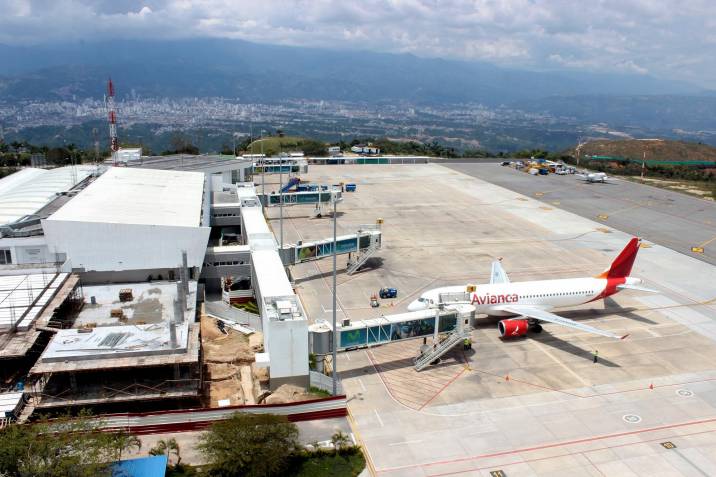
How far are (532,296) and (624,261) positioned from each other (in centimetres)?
1058

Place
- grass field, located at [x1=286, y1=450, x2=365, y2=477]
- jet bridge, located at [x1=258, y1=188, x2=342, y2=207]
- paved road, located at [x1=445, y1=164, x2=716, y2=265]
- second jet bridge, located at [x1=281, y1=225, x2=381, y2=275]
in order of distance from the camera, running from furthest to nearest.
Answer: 1. jet bridge, located at [x1=258, y1=188, x2=342, y2=207]
2. paved road, located at [x1=445, y1=164, x2=716, y2=265]
3. second jet bridge, located at [x1=281, y1=225, x2=381, y2=275]
4. grass field, located at [x1=286, y1=450, x2=365, y2=477]

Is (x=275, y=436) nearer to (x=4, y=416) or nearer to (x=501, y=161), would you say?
(x=4, y=416)

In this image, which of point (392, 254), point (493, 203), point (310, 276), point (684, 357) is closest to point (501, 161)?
point (493, 203)

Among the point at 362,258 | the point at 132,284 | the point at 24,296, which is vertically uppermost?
the point at 24,296

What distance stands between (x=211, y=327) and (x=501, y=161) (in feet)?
463

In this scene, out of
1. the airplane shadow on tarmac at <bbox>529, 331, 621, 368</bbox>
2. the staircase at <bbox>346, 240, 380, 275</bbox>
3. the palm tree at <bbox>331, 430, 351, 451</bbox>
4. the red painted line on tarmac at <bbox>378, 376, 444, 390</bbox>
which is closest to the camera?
the palm tree at <bbox>331, 430, 351, 451</bbox>

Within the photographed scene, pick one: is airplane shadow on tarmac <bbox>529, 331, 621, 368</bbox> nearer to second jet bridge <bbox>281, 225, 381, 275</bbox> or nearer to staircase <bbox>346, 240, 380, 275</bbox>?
staircase <bbox>346, 240, 380, 275</bbox>

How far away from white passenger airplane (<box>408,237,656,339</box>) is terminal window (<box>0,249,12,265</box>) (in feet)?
130

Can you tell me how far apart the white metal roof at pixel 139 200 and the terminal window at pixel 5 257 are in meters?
5.76

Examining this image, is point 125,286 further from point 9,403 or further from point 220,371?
point 9,403

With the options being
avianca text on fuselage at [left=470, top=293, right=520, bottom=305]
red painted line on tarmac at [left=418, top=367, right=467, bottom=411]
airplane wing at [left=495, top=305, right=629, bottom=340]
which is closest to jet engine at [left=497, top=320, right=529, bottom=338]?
airplane wing at [left=495, top=305, right=629, bottom=340]

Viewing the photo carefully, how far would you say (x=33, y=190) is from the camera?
7275cm

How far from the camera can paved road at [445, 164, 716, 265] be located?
87.1 metres

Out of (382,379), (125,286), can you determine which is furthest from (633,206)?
(125,286)
